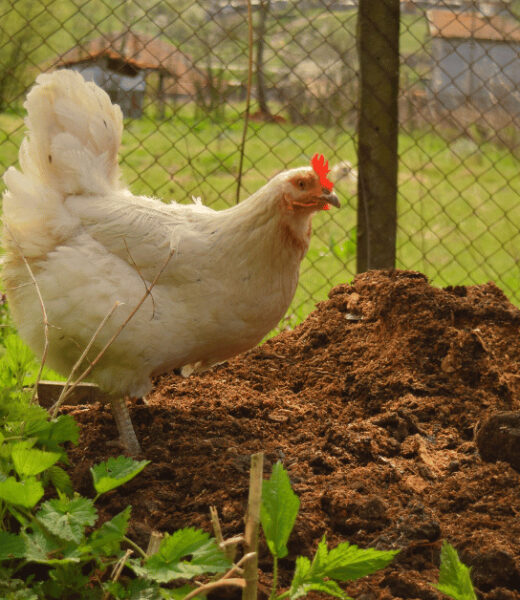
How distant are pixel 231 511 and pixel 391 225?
2.71 metres

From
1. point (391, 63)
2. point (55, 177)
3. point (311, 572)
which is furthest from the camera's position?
point (391, 63)

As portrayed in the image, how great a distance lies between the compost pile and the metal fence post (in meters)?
0.86

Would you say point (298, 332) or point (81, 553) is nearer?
point (81, 553)

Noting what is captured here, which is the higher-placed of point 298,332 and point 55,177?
point 55,177

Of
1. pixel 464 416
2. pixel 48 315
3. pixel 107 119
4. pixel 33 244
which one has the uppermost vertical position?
pixel 107 119

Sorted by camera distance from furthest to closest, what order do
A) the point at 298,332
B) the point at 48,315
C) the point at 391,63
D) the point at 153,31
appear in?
the point at 153,31 → the point at 391,63 → the point at 298,332 → the point at 48,315

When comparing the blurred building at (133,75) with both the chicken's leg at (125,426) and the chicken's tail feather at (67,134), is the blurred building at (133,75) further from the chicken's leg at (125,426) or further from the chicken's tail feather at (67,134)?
the chicken's leg at (125,426)

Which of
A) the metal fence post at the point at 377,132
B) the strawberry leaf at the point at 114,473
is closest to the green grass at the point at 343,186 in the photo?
the metal fence post at the point at 377,132

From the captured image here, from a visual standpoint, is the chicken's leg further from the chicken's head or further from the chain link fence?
the chain link fence

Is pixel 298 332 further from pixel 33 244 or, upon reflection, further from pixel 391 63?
pixel 391 63

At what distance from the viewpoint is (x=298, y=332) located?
3619 millimetres

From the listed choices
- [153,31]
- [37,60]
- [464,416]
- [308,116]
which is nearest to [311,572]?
[464,416]

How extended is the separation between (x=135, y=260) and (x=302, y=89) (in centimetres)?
347

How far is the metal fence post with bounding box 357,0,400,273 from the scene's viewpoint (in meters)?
4.26
